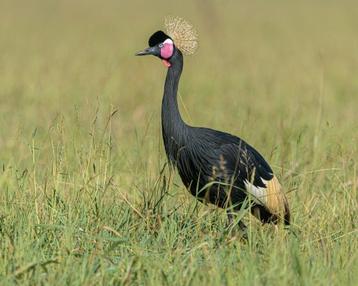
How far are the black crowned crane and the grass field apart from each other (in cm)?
11

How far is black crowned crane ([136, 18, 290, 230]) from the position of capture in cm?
508

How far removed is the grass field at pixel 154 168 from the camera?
3969 millimetres

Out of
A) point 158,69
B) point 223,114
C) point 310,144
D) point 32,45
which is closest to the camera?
point 310,144

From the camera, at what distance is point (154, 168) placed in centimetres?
607

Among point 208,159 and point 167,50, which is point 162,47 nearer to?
point 167,50

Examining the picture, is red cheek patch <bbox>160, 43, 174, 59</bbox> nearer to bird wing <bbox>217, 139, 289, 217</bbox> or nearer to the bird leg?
bird wing <bbox>217, 139, 289, 217</bbox>

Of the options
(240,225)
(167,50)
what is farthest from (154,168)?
(240,225)

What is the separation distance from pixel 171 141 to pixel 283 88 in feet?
21.8

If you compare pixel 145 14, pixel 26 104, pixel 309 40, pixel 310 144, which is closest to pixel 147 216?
pixel 310 144

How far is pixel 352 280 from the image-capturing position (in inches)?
152

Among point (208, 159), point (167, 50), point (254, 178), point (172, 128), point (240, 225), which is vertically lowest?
point (240, 225)

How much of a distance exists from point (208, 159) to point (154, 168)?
1.01m

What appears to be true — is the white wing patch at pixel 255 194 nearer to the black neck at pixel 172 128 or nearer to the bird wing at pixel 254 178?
the bird wing at pixel 254 178

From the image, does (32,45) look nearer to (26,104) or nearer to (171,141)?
(26,104)
